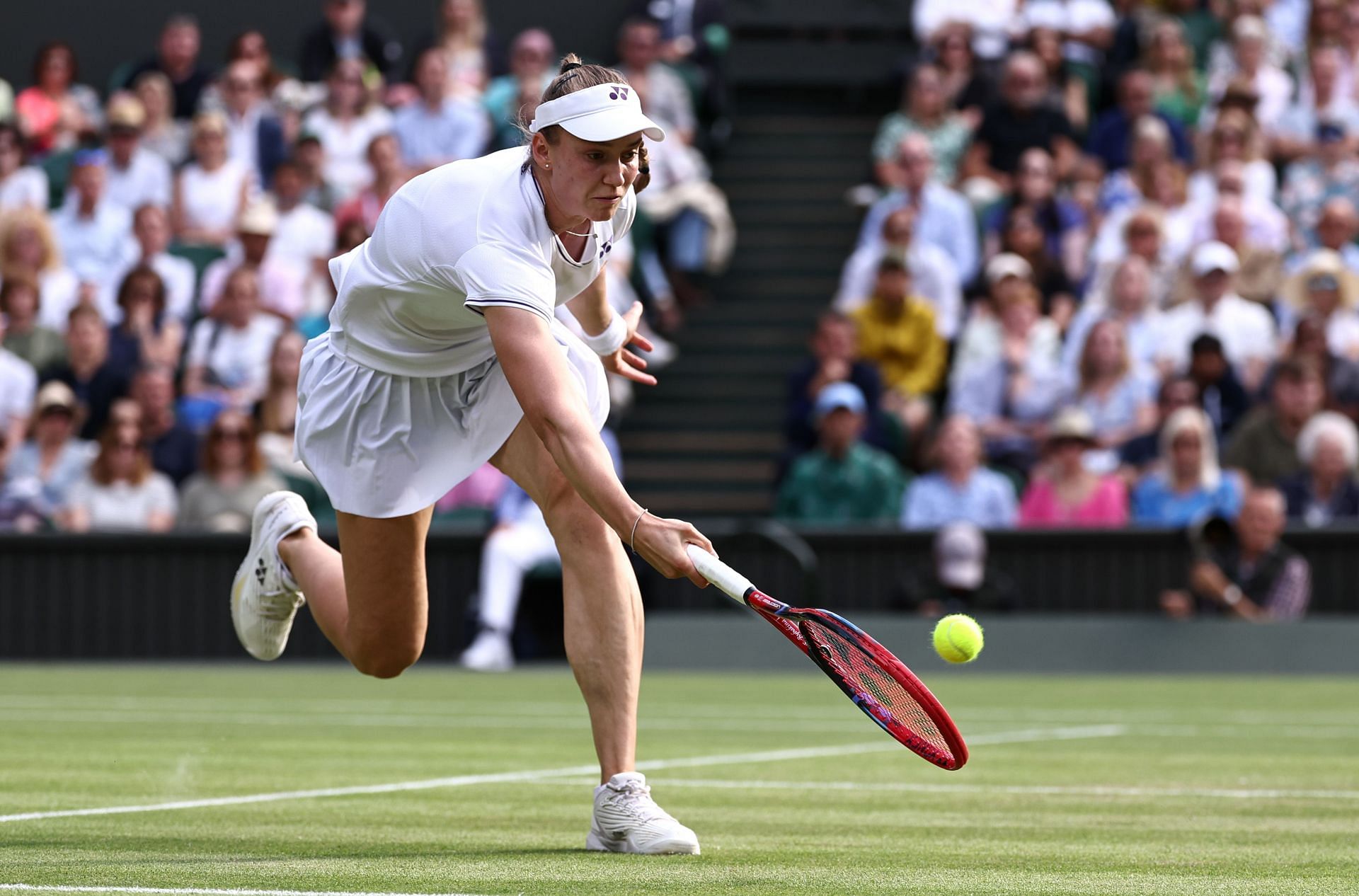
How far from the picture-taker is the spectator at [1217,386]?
13680 mm

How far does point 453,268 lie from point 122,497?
33.7ft

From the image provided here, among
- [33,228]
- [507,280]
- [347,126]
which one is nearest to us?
[507,280]

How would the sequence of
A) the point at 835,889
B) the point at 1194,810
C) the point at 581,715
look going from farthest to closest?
1. the point at 581,715
2. the point at 1194,810
3. the point at 835,889

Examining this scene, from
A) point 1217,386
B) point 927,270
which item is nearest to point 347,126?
point 927,270

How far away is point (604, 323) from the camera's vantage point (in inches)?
223

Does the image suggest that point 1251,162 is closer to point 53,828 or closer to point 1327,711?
point 1327,711

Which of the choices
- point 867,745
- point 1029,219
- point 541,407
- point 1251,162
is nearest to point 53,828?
point 541,407

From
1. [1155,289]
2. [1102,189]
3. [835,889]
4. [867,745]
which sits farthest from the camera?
[1102,189]

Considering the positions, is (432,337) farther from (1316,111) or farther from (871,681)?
(1316,111)

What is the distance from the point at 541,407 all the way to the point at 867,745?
4.09 meters

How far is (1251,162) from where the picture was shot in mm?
15422

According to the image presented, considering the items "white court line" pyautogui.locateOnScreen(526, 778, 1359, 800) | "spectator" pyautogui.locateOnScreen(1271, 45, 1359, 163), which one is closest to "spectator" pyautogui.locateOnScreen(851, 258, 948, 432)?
"spectator" pyautogui.locateOnScreen(1271, 45, 1359, 163)

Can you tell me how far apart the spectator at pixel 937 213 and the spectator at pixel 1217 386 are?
2278mm

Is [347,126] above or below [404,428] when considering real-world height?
below
